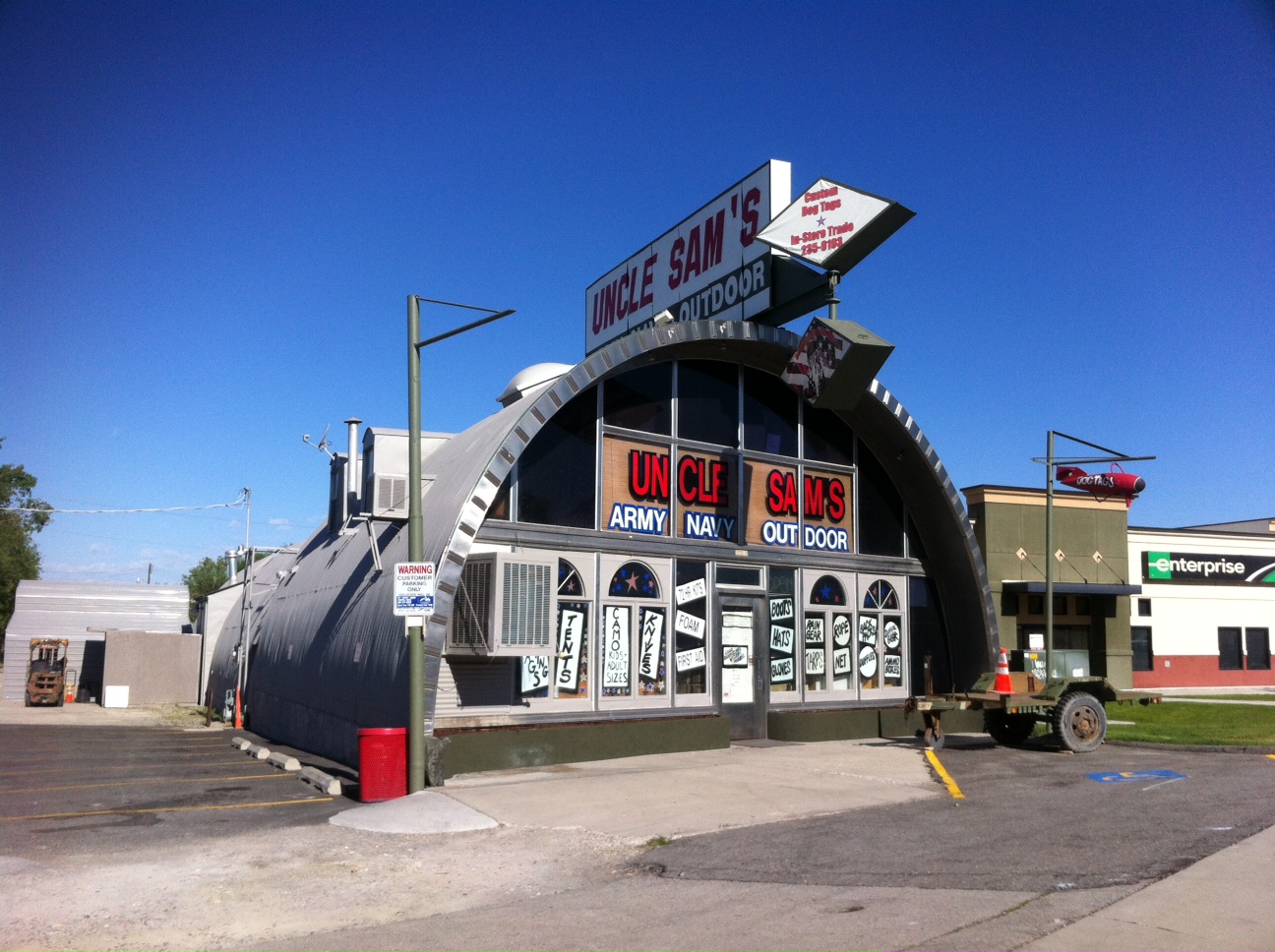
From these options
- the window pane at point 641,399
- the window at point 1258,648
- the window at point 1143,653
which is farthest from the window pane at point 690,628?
the window at point 1258,648

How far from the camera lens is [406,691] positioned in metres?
13.7

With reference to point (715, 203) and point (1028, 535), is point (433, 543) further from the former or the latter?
point (1028, 535)

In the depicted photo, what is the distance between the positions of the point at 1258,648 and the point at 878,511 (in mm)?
30773

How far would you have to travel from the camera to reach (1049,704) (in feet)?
55.0

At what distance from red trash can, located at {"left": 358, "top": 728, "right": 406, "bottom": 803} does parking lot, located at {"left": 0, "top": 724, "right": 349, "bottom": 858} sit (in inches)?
18.9

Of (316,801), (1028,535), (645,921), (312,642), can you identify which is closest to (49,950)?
(645,921)

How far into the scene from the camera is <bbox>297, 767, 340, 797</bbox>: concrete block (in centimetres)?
1322

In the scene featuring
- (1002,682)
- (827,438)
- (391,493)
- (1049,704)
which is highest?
(827,438)

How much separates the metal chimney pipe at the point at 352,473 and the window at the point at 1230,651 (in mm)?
36570

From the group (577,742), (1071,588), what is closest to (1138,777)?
(577,742)

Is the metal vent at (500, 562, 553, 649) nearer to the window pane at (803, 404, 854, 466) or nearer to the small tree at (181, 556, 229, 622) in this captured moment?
the window pane at (803, 404, 854, 466)

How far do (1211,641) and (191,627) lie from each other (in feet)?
146

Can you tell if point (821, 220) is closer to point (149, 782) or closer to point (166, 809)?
point (166, 809)

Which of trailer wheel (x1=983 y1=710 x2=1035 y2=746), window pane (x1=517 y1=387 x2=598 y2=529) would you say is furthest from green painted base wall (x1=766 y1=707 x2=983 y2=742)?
window pane (x1=517 y1=387 x2=598 y2=529)
